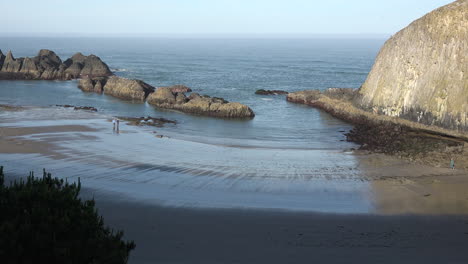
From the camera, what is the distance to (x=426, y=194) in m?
19.7

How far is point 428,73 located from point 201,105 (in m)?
18.6

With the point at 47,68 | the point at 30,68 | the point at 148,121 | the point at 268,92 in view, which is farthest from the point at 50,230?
the point at 30,68

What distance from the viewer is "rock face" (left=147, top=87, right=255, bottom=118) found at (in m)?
42.2

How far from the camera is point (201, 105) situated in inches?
1704

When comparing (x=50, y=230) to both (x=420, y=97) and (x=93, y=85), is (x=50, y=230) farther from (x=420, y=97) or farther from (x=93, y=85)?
(x=93, y=85)

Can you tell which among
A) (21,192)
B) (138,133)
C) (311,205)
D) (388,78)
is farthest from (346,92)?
(21,192)

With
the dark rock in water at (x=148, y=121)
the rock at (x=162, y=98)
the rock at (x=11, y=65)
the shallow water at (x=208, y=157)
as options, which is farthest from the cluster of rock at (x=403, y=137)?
the rock at (x=11, y=65)

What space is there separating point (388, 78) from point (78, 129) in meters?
24.2

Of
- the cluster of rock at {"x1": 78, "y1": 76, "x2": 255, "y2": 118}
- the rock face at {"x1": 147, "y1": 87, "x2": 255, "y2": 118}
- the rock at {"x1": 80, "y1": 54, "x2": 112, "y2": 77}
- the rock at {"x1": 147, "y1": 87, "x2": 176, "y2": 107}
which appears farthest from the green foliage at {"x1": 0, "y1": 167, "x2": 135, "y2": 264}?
the rock at {"x1": 80, "y1": 54, "x2": 112, "y2": 77}

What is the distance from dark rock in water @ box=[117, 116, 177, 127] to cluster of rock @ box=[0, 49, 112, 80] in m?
31.2

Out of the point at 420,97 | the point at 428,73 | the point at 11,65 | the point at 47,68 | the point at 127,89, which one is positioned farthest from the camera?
the point at 47,68

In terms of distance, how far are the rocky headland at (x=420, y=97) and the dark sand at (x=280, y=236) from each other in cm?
1074

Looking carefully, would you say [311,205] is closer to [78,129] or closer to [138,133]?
[138,133]

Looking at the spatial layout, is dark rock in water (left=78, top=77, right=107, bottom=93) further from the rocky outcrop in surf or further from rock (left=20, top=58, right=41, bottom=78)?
rock (left=20, top=58, right=41, bottom=78)
